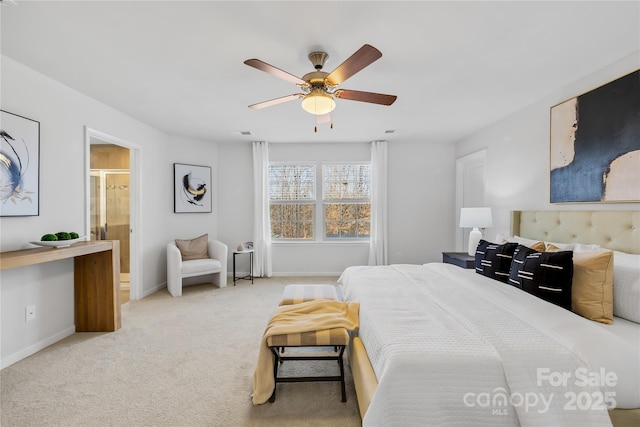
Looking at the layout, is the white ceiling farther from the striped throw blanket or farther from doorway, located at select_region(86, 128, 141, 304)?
doorway, located at select_region(86, 128, 141, 304)

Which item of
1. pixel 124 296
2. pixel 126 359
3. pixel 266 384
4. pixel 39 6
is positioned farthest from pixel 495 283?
pixel 124 296

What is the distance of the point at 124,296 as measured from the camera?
4.29m

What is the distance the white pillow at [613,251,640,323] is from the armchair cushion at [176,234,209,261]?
479 cm

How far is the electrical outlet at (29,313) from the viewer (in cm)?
249

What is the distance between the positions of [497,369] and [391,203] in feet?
13.9

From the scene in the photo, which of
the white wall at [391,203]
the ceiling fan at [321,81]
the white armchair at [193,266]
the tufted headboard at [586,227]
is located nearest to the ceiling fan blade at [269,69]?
the ceiling fan at [321,81]

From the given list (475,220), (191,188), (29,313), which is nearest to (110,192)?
(191,188)

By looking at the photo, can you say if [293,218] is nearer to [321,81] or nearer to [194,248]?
[194,248]

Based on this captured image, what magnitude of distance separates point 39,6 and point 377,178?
449 cm

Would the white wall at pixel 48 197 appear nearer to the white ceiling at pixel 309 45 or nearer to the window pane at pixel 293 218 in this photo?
the white ceiling at pixel 309 45

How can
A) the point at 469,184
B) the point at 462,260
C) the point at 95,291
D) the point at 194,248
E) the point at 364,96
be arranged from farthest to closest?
1. the point at 469,184
2. the point at 194,248
3. the point at 462,260
4. the point at 95,291
5. the point at 364,96

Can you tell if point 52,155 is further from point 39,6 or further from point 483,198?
point 483,198

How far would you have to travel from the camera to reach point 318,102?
88.7 inches

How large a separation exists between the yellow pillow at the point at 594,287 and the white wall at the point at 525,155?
775 mm
